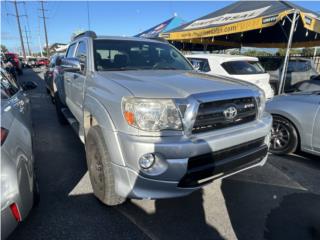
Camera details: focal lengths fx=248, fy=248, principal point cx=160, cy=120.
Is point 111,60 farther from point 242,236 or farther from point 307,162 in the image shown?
point 307,162

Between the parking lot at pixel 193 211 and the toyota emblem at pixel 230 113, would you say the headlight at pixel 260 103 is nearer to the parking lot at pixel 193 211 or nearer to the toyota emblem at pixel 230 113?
the toyota emblem at pixel 230 113

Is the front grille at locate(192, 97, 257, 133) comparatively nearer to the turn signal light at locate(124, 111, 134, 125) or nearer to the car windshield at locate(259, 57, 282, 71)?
the turn signal light at locate(124, 111, 134, 125)

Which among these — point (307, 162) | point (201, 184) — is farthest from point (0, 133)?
point (307, 162)

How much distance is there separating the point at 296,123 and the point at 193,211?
A: 245 cm

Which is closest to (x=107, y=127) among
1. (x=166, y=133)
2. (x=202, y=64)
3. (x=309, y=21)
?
(x=166, y=133)

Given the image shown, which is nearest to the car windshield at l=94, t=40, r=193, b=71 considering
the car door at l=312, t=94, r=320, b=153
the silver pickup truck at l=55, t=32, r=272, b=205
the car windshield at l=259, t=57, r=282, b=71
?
the silver pickup truck at l=55, t=32, r=272, b=205

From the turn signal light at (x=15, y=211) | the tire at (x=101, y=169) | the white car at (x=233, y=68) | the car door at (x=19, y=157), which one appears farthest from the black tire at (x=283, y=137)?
the turn signal light at (x=15, y=211)

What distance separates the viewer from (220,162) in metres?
2.40

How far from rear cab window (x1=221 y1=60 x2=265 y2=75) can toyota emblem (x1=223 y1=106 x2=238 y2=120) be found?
432 centimetres

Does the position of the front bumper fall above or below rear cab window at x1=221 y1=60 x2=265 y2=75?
below

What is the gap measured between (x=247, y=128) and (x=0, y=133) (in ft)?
7.36

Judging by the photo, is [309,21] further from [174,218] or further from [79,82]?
[174,218]

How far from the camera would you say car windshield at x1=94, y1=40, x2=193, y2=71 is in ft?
10.9

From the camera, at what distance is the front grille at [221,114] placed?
2.29 meters
